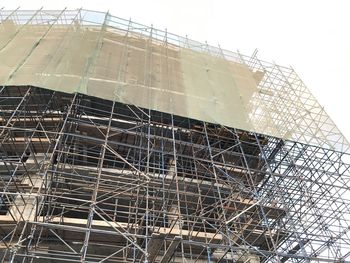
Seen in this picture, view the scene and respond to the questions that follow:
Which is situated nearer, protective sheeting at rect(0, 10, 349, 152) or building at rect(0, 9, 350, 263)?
building at rect(0, 9, 350, 263)

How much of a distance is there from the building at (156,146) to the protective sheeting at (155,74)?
72mm

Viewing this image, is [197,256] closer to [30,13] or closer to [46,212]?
[46,212]

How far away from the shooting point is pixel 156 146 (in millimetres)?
13688

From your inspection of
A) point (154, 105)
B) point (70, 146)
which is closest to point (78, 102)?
point (70, 146)

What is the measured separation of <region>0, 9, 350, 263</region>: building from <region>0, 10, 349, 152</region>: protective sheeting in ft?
0.24

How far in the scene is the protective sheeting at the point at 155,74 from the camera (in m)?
12.9

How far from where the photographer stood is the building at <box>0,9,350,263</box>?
10.8 meters

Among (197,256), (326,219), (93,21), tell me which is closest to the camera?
(197,256)

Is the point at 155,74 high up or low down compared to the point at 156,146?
up

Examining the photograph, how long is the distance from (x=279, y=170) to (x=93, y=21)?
33.3 feet

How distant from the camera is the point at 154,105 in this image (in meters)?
12.9

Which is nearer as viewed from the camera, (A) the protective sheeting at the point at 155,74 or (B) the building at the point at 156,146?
(B) the building at the point at 156,146

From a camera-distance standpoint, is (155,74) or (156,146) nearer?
(156,146)

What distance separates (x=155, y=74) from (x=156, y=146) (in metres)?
3.00
